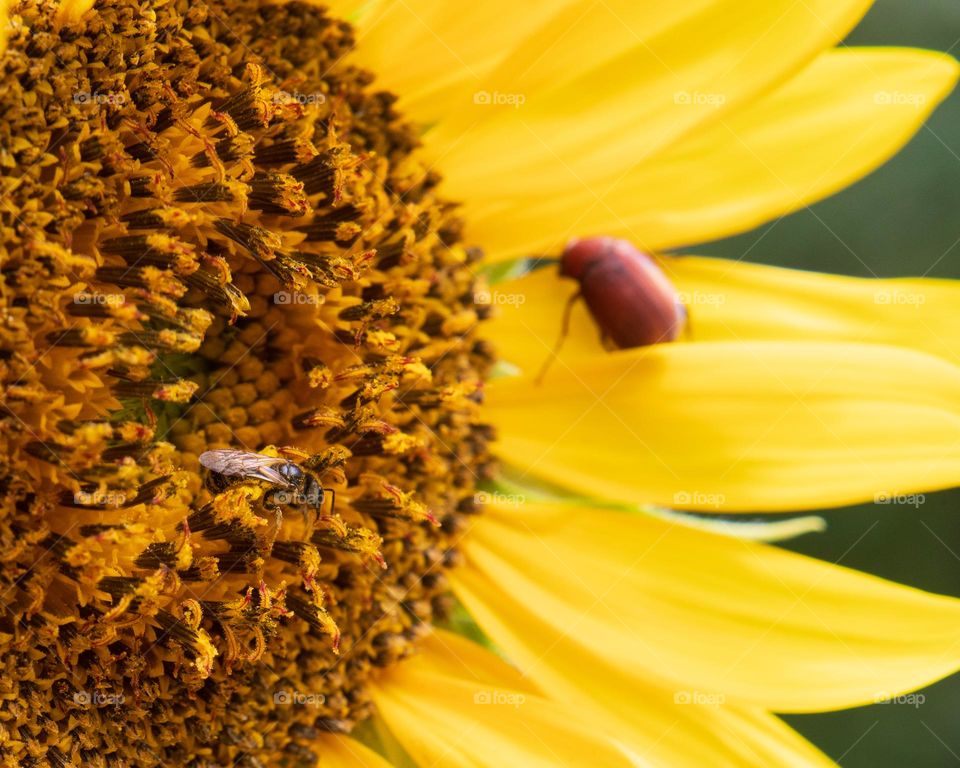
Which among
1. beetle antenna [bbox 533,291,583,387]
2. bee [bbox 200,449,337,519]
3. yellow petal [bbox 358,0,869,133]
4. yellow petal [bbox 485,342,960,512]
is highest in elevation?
yellow petal [bbox 358,0,869,133]

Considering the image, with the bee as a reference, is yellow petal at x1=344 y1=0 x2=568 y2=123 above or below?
above

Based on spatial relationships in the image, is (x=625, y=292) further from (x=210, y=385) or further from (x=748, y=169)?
(x=210, y=385)

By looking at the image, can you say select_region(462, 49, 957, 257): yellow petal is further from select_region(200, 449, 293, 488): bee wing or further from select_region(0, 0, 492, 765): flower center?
select_region(200, 449, 293, 488): bee wing

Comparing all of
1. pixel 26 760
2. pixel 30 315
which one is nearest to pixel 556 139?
pixel 30 315

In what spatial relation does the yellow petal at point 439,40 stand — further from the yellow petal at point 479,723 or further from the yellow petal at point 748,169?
the yellow petal at point 479,723

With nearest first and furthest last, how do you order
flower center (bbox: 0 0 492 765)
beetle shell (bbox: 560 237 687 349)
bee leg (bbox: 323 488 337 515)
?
flower center (bbox: 0 0 492 765) → bee leg (bbox: 323 488 337 515) → beetle shell (bbox: 560 237 687 349)

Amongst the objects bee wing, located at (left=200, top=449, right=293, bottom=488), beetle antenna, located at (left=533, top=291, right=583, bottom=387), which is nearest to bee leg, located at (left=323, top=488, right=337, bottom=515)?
bee wing, located at (left=200, top=449, right=293, bottom=488)
